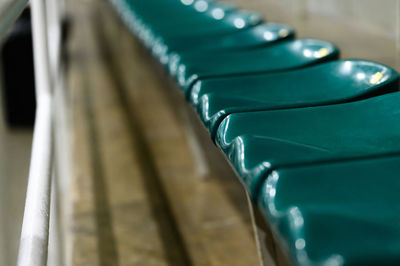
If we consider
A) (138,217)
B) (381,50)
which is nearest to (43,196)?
(138,217)

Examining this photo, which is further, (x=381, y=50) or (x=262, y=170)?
(x=381, y=50)

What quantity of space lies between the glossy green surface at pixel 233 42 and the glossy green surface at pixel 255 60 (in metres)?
0.03

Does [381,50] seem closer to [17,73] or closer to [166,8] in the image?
[166,8]

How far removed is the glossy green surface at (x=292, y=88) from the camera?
0.92 meters

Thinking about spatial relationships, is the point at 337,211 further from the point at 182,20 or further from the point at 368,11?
the point at 368,11

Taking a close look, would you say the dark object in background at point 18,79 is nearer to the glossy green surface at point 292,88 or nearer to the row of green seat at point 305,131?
the row of green seat at point 305,131

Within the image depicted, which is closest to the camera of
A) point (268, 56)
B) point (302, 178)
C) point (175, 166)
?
point (302, 178)

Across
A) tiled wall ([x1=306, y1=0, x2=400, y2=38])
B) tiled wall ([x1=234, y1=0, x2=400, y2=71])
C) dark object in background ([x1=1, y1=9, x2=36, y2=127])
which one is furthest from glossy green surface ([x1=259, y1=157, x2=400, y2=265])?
dark object in background ([x1=1, y1=9, x2=36, y2=127])

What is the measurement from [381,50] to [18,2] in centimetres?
205

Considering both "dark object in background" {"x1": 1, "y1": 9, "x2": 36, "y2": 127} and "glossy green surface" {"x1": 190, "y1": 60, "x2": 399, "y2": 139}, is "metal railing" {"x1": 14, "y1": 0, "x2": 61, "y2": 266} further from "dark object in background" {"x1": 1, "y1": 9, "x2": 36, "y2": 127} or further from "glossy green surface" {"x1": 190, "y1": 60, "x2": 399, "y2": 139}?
"dark object in background" {"x1": 1, "y1": 9, "x2": 36, "y2": 127}

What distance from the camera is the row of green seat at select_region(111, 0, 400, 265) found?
0.48m

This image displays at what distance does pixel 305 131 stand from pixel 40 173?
1.20 feet

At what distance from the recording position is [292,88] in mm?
1056

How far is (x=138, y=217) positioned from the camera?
5.25 feet
